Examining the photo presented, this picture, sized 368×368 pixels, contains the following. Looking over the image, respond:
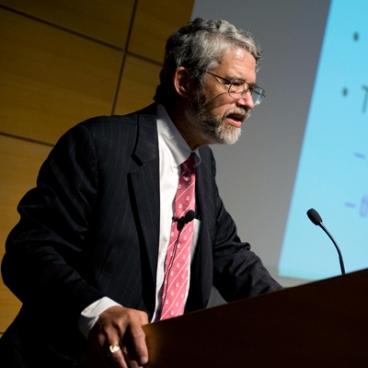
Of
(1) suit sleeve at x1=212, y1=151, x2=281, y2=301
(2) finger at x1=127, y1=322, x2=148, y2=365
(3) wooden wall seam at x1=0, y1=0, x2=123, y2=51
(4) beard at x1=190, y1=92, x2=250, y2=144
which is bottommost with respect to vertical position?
(2) finger at x1=127, y1=322, x2=148, y2=365

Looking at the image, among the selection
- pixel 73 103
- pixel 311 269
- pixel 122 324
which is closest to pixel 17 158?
pixel 73 103

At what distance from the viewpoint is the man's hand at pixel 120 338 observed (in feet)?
3.33

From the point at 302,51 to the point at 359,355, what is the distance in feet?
9.30

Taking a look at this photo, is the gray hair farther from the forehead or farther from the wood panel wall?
the wood panel wall

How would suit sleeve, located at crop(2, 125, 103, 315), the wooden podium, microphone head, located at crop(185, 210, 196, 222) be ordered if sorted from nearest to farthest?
the wooden podium → suit sleeve, located at crop(2, 125, 103, 315) → microphone head, located at crop(185, 210, 196, 222)

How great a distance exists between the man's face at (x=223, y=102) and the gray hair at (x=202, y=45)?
0.02 meters

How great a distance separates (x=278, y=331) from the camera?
0.86m

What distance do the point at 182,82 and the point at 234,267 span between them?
573mm

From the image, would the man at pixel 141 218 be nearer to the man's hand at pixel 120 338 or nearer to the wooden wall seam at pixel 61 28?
the man's hand at pixel 120 338

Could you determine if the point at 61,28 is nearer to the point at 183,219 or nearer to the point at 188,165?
the point at 188,165

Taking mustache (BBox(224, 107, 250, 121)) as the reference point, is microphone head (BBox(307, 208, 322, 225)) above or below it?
below

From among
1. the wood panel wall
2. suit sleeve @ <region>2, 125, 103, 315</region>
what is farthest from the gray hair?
the wood panel wall

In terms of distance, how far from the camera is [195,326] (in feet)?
3.17

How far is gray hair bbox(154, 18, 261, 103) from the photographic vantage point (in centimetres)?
182
